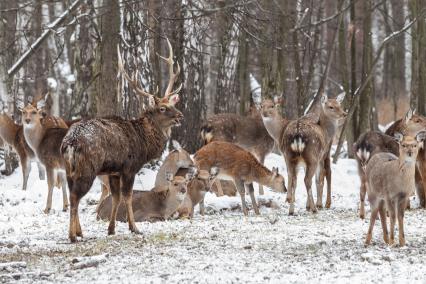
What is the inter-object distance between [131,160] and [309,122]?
4.24m

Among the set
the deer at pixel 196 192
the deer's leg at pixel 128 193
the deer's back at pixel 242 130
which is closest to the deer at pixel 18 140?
the deer's back at pixel 242 130

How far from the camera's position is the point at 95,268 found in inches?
303

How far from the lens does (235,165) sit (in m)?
13.2

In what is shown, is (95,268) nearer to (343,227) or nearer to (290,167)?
(343,227)

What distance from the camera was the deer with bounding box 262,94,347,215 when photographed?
1259 centimetres

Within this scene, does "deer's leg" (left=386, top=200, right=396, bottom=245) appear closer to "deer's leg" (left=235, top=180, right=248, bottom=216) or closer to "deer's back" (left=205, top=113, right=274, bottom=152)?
"deer's leg" (left=235, top=180, right=248, bottom=216)

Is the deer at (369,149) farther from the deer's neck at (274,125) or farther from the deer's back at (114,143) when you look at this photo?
the deer's back at (114,143)

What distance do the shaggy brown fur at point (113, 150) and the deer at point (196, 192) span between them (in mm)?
1532

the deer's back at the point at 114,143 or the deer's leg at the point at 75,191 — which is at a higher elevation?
the deer's back at the point at 114,143

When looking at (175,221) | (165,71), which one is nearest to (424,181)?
(175,221)

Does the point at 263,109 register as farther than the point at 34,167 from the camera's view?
No

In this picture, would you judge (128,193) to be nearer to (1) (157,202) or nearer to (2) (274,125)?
(1) (157,202)

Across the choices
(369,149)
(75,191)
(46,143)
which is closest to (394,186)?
(369,149)

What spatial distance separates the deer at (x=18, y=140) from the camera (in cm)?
1540
